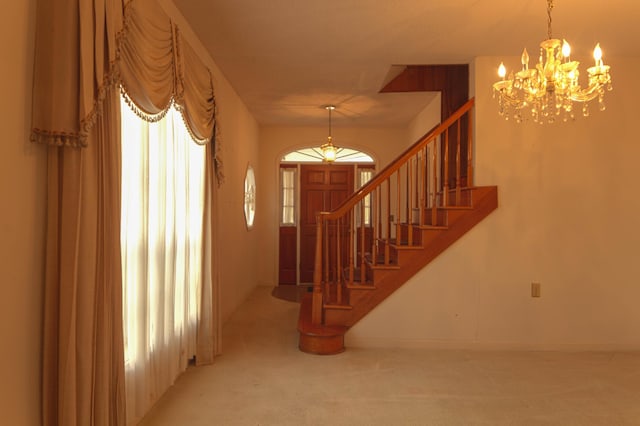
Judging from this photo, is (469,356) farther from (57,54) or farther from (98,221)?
(57,54)

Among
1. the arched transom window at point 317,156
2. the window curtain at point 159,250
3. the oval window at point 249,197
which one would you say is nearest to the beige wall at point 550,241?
the window curtain at point 159,250

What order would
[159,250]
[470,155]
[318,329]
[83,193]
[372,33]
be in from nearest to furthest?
1. [83,193]
2. [159,250]
3. [372,33]
4. [318,329]
5. [470,155]

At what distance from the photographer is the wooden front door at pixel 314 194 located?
288 inches

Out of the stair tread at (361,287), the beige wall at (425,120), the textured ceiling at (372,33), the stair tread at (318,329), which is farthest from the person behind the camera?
the beige wall at (425,120)

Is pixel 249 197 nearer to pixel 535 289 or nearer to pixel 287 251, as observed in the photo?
pixel 287 251

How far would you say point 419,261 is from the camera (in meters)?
3.87

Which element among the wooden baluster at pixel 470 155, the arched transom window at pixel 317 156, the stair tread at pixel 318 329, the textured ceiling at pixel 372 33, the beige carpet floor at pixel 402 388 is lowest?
the beige carpet floor at pixel 402 388

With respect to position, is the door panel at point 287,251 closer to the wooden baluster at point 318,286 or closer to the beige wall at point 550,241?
the wooden baluster at point 318,286


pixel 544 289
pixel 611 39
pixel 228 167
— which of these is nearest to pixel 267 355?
pixel 228 167

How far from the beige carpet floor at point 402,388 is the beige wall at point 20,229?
3.51 ft

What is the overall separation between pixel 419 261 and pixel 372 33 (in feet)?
6.66

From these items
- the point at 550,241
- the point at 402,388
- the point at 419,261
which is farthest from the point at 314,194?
the point at 402,388

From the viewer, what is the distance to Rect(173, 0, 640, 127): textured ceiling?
2984 millimetres

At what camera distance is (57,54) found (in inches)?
62.4
